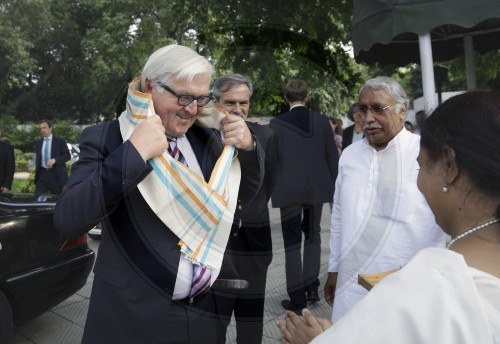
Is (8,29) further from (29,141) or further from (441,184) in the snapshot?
(441,184)

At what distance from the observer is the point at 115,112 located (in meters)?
1.76

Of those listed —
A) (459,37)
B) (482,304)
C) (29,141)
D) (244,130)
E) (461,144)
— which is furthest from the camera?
(29,141)

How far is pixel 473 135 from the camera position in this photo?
1014mm

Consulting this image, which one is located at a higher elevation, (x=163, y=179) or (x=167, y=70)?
(x=167, y=70)

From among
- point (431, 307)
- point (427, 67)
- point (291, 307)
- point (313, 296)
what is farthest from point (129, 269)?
point (427, 67)

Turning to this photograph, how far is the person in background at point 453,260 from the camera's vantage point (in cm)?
82

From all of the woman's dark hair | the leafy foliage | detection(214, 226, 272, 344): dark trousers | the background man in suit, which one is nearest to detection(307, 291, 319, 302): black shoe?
detection(214, 226, 272, 344): dark trousers

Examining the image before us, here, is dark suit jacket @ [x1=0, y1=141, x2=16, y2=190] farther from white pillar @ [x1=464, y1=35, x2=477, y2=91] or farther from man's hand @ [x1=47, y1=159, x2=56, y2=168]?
white pillar @ [x1=464, y1=35, x2=477, y2=91]

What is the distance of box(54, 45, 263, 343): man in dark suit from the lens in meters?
1.41

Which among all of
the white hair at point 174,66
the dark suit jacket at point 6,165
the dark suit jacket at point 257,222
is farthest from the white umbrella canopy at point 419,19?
the dark suit jacket at point 6,165

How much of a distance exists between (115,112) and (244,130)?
1.62 ft

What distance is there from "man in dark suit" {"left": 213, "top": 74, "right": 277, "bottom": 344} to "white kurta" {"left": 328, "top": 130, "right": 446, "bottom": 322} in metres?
0.40

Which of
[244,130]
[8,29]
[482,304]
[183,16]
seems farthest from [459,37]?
[8,29]

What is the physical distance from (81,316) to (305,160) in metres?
2.31
